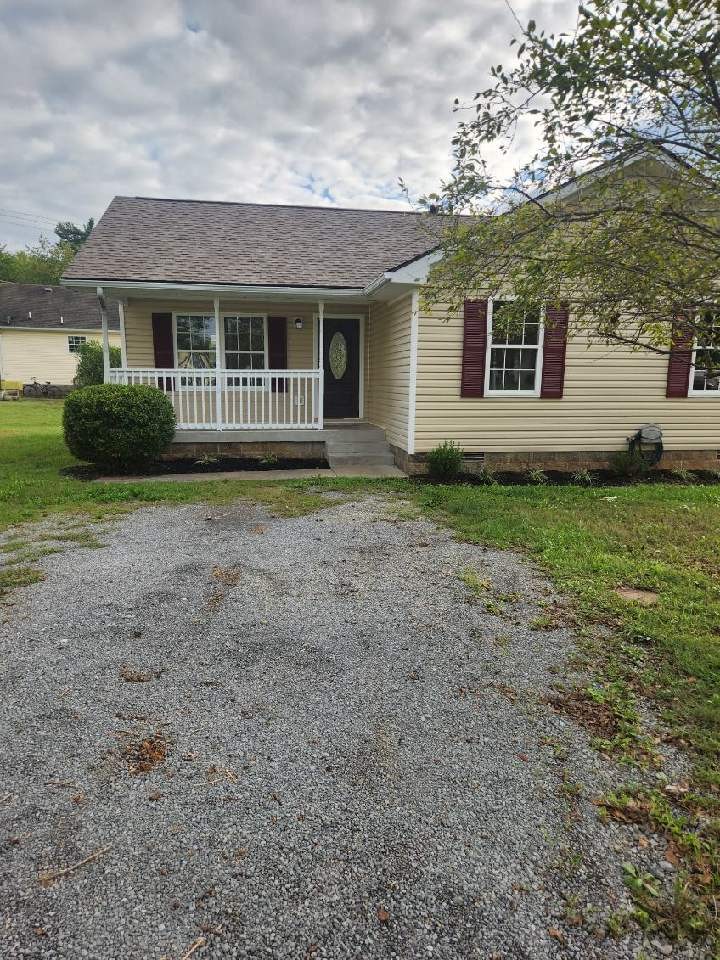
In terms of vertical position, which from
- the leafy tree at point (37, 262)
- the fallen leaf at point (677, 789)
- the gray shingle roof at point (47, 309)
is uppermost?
the leafy tree at point (37, 262)

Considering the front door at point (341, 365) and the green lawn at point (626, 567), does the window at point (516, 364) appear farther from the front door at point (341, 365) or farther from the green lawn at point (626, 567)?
the front door at point (341, 365)

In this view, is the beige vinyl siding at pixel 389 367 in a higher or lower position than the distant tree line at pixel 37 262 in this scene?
lower

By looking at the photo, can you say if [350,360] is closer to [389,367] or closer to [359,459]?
[389,367]

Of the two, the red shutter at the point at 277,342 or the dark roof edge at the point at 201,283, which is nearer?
the dark roof edge at the point at 201,283

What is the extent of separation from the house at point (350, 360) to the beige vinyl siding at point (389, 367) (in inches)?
1.7

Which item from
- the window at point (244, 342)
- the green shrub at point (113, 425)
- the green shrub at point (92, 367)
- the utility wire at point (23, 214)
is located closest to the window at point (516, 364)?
the window at point (244, 342)

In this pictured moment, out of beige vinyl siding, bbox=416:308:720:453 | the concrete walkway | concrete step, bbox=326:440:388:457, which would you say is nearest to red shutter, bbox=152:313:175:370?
the concrete walkway

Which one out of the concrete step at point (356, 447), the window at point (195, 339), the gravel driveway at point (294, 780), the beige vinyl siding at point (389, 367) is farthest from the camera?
the window at point (195, 339)

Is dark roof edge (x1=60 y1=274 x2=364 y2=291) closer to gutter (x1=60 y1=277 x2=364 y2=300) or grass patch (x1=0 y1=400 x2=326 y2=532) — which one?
gutter (x1=60 y1=277 x2=364 y2=300)

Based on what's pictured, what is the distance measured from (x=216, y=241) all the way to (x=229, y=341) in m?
2.19

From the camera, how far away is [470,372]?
28.2 ft

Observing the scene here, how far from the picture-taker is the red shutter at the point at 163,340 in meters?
10.5

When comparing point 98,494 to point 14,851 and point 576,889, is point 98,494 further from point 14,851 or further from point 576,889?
point 576,889

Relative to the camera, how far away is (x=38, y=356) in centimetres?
2727
